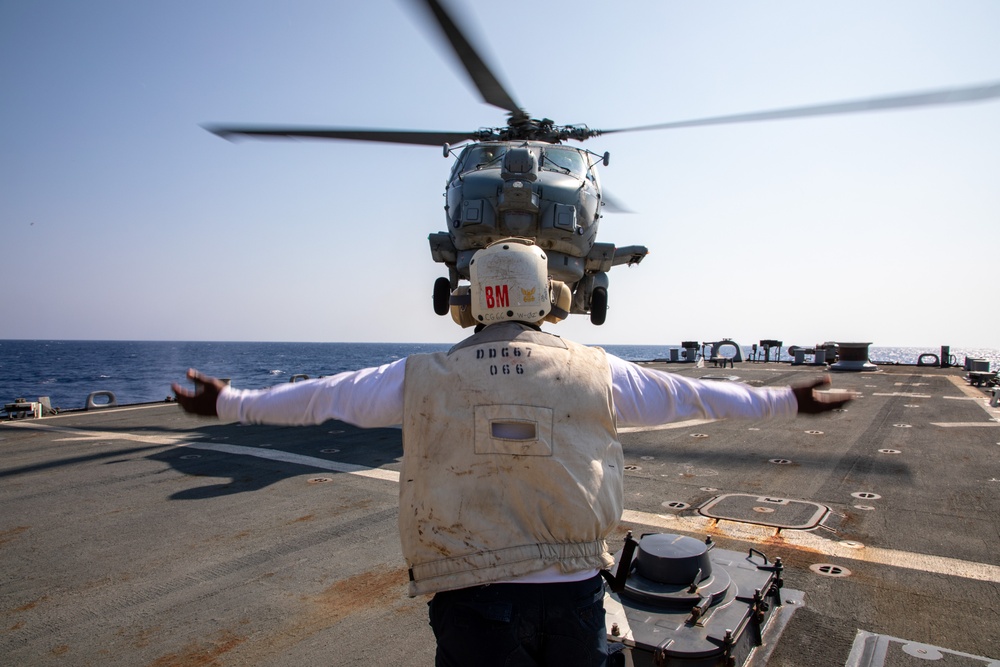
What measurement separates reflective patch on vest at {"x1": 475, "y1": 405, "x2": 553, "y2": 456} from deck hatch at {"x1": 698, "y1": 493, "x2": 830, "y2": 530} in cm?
437

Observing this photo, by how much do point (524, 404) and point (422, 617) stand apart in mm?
2539

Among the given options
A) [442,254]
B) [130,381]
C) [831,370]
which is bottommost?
[130,381]

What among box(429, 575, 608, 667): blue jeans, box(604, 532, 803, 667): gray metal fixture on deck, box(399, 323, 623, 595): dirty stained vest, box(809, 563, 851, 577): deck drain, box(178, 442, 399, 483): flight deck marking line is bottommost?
box(178, 442, 399, 483): flight deck marking line

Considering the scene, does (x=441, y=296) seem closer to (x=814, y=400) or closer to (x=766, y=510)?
(x=766, y=510)

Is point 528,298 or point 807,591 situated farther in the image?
point 807,591

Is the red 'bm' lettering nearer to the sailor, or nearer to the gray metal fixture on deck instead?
the sailor

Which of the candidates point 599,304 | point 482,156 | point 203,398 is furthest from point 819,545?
point 482,156

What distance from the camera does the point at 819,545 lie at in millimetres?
4941

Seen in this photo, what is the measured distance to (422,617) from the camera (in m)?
3.93

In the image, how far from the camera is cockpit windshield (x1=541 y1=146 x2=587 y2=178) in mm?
10961

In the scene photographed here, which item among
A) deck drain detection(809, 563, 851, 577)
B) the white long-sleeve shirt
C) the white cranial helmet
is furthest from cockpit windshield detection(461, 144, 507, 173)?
the white long-sleeve shirt

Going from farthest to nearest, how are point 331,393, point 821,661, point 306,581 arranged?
point 306,581 → point 821,661 → point 331,393

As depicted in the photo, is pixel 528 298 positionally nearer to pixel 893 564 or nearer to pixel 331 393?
pixel 331 393

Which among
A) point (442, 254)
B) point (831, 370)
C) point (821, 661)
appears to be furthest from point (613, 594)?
point (831, 370)
